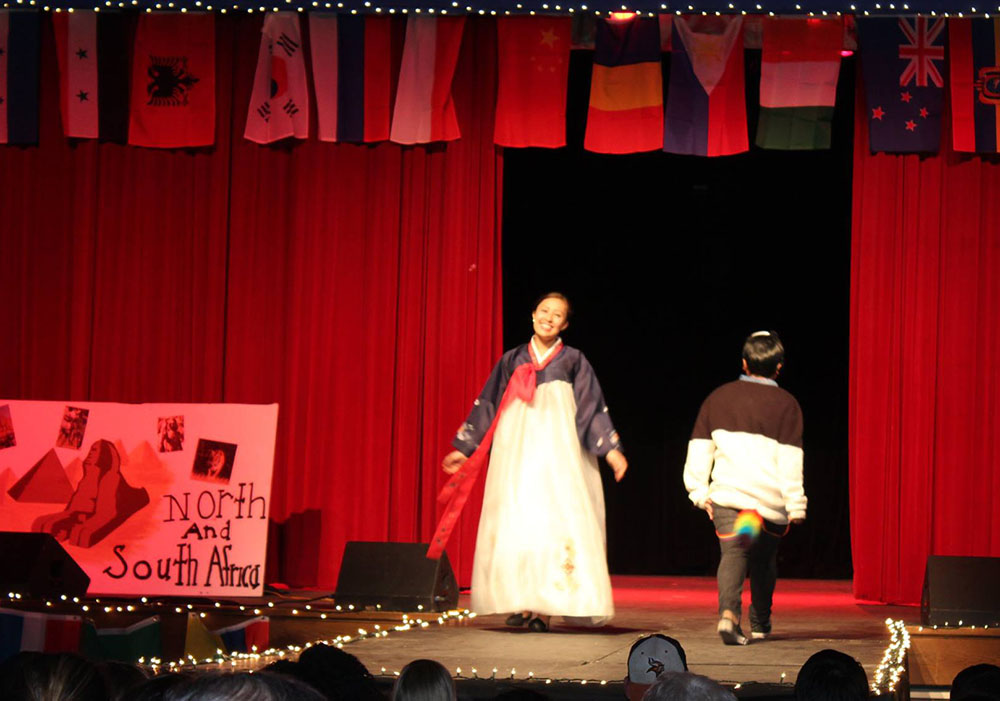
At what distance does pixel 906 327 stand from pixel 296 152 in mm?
3905

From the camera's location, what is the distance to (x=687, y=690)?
209 cm

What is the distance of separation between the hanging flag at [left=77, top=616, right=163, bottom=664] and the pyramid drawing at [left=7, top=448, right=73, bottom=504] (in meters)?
1.57

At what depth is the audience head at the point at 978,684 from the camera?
2.51 metres

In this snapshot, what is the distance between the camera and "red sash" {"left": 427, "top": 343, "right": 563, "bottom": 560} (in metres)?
6.28

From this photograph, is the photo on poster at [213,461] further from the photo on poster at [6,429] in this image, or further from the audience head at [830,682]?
the audience head at [830,682]

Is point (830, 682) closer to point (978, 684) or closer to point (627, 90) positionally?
point (978, 684)

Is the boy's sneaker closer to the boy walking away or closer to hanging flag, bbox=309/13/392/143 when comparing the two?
the boy walking away

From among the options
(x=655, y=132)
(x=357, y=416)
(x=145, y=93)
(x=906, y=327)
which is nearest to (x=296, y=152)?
(x=145, y=93)

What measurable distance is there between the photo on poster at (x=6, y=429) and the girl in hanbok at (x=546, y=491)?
3.00m

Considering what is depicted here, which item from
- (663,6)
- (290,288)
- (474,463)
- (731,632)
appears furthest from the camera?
(290,288)

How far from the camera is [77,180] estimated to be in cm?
895

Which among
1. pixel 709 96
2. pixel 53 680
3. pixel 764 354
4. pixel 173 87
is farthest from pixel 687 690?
pixel 173 87

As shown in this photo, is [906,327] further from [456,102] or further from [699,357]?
[456,102]

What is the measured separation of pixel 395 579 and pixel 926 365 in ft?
11.7
